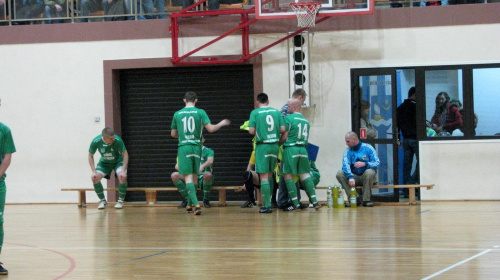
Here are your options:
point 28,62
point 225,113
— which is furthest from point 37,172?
point 225,113

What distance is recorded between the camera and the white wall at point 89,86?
1337 centimetres

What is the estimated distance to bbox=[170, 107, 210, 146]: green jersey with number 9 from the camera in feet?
38.1

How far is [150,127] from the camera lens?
14.5 meters

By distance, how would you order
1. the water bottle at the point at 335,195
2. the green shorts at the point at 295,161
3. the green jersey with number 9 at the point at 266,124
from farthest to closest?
the water bottle at the point at 335,195 < the green shorts at the point at 295,161 < the green jersey with number 9 at the point at 266,124

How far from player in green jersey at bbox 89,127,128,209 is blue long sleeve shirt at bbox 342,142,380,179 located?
12.5ft

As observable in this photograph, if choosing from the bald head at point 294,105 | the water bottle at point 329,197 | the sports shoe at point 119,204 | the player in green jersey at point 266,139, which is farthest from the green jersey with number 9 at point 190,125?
the water bottle at point 329,197

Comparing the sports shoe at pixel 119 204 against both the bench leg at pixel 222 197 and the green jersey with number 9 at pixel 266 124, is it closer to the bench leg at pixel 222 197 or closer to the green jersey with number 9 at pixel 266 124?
the bench leg at pixel 222 197

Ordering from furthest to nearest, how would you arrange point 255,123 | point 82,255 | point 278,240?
point 255,123
point 278,240
point 82,255

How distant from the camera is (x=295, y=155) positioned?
11.7 meters

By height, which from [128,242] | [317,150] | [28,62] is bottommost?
[128,242]

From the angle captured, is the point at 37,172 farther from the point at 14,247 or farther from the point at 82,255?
the point at 82,255

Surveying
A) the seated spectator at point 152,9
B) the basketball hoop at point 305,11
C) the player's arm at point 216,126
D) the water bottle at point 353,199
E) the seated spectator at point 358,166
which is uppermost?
the seated spectator at point 152,9

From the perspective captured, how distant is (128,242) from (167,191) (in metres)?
6.00

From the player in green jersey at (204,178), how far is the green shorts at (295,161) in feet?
5.69
